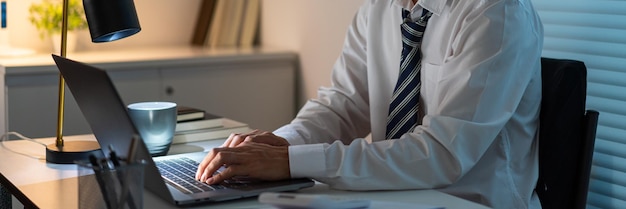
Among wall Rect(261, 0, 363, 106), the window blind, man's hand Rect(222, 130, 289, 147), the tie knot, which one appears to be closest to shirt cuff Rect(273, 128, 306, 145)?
man's hand Rect(222, 130, 289, 147)

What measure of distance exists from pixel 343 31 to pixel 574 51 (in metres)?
1.11

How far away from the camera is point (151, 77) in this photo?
3.42 metres

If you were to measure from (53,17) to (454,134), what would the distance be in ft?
7.02

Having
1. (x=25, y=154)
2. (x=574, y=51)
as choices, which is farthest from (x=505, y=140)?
(x=25, y=154)

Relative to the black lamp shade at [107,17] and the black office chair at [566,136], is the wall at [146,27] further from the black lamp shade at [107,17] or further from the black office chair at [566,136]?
the black office chair at [566,136]

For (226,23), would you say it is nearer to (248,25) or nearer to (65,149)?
(248,25)

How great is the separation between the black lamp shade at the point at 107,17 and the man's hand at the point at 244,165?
1.14 ft

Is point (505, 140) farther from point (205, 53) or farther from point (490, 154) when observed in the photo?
point (205, 53)

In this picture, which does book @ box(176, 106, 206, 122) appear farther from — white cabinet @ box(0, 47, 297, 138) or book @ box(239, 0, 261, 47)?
book @ box(239, 0, 261, 47)

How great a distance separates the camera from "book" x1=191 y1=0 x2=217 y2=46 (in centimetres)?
385

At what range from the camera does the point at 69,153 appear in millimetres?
1969

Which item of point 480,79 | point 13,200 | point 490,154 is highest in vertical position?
point 480,79

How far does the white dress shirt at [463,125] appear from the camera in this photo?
175cm

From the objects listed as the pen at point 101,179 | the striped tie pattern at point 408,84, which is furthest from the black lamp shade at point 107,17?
the striped tie pattern at point 408,84
